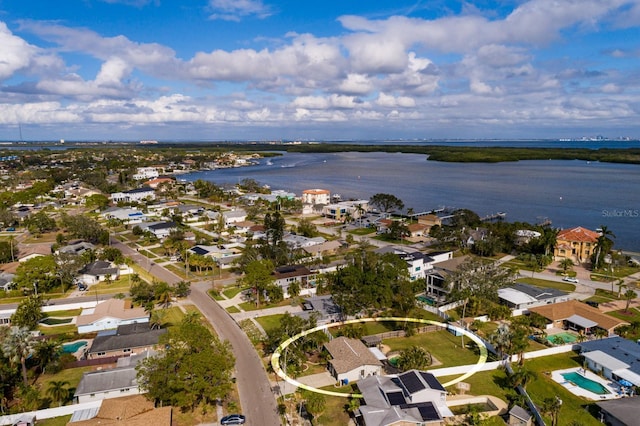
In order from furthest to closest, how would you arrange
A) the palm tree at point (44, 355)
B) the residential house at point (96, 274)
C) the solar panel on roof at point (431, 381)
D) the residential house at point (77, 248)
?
the residential house at point (77, 248) < the residential house at point (96, 274) < the palm tree at point (44, 355) < the solar panel on roof at point (431, 381)

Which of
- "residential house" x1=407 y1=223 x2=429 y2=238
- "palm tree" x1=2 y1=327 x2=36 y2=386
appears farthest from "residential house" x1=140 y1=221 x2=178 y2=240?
"palm tree" x1=2 y1=327 x2=36 y2=386

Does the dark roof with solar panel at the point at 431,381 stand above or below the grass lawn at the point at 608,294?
above

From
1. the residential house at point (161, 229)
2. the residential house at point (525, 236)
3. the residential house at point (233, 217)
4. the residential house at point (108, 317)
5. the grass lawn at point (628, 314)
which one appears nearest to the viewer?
the residential house at point (108, 317)

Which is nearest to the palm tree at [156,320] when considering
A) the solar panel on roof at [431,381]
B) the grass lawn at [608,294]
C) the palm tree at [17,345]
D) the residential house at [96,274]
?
the palm tree at [17,345]

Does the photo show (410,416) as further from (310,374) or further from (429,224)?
(429,224)

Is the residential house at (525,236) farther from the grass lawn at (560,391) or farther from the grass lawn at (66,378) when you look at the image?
the grass lawn at (66,378)

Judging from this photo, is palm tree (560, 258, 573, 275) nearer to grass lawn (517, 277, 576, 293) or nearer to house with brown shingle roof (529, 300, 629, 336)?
grass lawn (517, 277, 576, 293)
